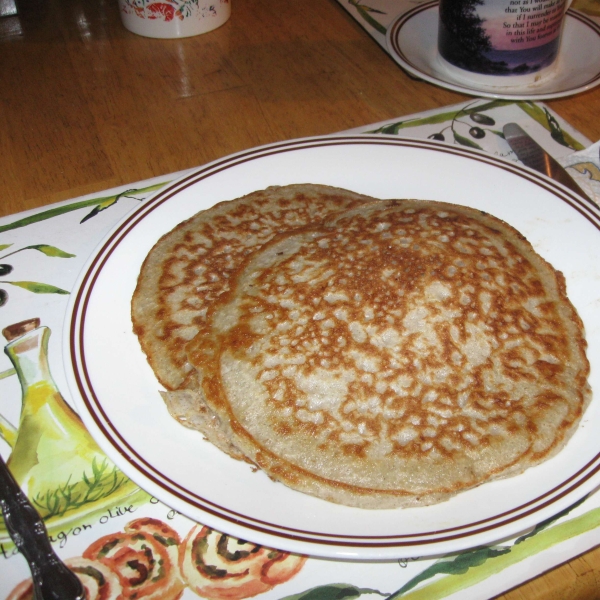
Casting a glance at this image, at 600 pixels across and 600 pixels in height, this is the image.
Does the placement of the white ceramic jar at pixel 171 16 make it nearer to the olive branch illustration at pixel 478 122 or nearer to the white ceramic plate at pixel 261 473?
the olive branch illustration at pixel 478 122

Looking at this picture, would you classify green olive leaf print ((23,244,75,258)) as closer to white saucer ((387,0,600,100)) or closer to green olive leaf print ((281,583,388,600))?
green olive leaf print ((281,583,388,600))

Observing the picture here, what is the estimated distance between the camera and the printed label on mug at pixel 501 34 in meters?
1.79

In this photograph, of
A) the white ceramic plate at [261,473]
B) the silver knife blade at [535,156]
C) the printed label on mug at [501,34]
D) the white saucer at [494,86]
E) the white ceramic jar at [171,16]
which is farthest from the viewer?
the white ceramic jar at [171,16]

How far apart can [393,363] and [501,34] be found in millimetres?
1267

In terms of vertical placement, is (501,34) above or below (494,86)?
above

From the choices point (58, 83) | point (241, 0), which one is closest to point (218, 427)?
point (58, 83)

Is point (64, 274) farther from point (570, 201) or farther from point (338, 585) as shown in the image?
point (570, 201)

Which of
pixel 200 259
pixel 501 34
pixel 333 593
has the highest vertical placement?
pixel 501 34

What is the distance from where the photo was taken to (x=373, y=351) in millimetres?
1056

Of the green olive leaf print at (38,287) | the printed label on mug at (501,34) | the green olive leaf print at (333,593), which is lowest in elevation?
the green olive leaf print at (333,593)

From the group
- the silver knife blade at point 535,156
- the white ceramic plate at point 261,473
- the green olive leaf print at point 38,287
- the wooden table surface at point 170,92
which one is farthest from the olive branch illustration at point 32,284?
the silver knife blade at point 535,156

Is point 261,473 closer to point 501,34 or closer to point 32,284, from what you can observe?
point 32,284

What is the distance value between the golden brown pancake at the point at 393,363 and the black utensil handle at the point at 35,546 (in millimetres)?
300

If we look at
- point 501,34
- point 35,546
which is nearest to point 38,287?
point 35,546
